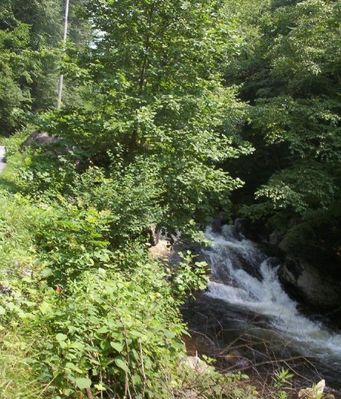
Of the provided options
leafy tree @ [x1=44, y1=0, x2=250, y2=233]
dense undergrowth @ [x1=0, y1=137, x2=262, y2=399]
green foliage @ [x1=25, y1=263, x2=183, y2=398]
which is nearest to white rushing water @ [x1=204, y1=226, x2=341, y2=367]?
leafy tree @ [x1=44, y1=0, x2=250, y2=233]

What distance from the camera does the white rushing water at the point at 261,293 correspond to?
28.9 ft

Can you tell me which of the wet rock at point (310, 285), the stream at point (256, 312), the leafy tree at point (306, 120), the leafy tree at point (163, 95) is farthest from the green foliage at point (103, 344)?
the wet rock at point (310, 285)

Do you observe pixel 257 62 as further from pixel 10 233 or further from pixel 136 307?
pixel 136 307

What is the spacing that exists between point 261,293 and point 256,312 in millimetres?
1563

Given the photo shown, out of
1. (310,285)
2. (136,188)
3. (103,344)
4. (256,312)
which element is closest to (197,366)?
(103,344)

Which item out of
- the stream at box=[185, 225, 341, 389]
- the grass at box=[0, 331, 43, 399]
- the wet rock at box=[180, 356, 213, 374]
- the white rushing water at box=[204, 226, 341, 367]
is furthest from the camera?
the white rushing water at box=[204, 226, 341, 367]

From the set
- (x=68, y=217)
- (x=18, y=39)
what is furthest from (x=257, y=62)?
(x=18, y=39)

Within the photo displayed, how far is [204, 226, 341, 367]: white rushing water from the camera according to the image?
8.82 m

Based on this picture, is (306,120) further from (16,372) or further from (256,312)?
(16,372)

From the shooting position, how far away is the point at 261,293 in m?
11.7

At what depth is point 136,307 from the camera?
10.9 ft

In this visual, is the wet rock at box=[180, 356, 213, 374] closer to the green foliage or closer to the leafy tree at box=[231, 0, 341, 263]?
the green foliage

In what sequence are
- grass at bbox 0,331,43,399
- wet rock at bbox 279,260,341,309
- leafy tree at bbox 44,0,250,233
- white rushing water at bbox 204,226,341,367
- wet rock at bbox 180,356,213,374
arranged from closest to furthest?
grass at bbox 0,331,43,399
wet rock at bbox 180,356,213,374
leafy tree at bbox 44,0,250,233
white rushing water at bbox 204,226,341,367
wet rock at bbox 279,260,341,309

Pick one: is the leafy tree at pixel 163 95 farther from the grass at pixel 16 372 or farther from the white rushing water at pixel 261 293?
the grass at pixel 16 372
